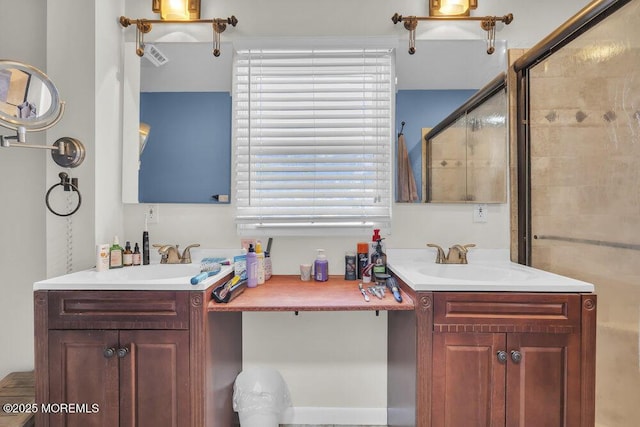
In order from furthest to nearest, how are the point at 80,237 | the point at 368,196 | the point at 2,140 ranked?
the point at 368,196 < the point at 80,237 < the point at 2,140

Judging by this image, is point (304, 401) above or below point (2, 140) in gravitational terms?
below

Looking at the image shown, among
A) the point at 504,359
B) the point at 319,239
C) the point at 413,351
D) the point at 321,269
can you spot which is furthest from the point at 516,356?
the point at 319,239

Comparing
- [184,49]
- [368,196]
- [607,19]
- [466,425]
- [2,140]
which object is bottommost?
[466,425]

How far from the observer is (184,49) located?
185 centimetres

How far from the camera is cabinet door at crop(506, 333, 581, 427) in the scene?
120 centimetres

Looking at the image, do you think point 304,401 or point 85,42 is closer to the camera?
point 85,42

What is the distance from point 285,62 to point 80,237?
1.47 metres

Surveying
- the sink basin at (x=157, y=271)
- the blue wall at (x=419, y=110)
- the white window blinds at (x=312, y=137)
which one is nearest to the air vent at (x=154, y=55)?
the white window blinds at (x=312, y=137)

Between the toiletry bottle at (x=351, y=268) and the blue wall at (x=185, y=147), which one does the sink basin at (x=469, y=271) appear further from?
the blue wall at (x=185, y=147)

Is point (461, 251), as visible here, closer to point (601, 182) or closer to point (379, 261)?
point (379, 261)

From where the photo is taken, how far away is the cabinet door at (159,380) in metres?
1.25

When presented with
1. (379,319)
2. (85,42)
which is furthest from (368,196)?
(85,42)

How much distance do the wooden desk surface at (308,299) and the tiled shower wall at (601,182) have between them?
928mm

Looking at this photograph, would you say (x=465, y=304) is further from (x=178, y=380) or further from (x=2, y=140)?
(x=2, y=140)
